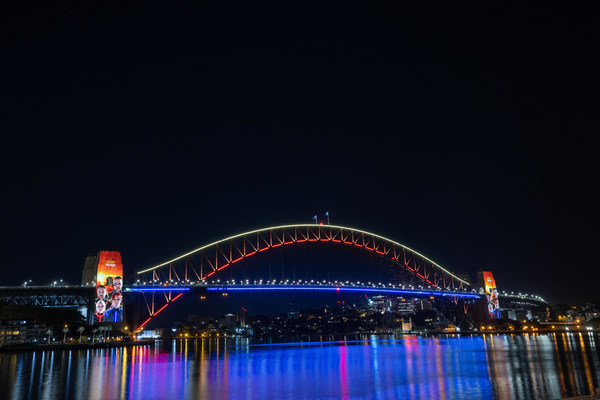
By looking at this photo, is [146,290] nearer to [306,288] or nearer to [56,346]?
[56,346]

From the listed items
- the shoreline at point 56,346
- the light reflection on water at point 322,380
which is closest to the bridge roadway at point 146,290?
the shoreline at point 56,346

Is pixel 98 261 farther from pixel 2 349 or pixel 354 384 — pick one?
pixel 354 384

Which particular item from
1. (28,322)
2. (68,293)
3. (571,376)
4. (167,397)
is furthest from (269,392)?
(68,293)

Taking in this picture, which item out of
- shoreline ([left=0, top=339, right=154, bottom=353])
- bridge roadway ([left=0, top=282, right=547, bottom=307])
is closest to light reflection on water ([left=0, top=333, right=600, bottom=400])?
shoreline ([left=0, top=339, right=154, bottom=353])

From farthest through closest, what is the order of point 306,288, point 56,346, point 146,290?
point 306,288 → point 146,290 → point 56,346

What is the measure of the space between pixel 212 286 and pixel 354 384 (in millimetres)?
54824

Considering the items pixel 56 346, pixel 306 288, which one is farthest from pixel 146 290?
pixel 306 288

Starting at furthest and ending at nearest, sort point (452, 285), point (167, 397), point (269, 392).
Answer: point (452, 285) < point (269, 392) < point (167, 397)

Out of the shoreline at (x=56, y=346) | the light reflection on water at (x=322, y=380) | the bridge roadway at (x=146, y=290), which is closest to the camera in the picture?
the light reflection on water at (x=322, y=380)

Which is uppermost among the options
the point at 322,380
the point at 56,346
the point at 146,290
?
the point at 146,290

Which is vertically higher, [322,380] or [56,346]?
[56,346]

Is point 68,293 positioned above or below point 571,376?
above

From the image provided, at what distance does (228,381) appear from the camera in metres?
24.2

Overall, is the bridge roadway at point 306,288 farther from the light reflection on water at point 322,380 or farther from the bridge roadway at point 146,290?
the light reflection on water at point 322,380
